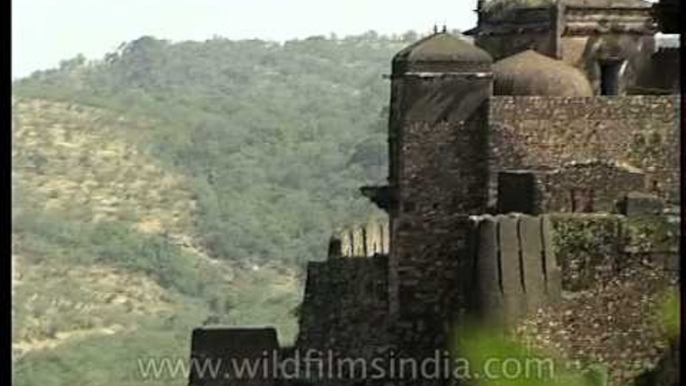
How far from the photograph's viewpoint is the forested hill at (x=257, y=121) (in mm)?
72688

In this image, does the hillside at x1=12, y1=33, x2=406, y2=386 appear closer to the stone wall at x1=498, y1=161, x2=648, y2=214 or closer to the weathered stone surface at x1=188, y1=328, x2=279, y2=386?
the weathered stone surface at x1=188, y1=328, x2=279, y2=386

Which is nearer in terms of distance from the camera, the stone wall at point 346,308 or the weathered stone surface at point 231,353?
the stone wall at point 346,308

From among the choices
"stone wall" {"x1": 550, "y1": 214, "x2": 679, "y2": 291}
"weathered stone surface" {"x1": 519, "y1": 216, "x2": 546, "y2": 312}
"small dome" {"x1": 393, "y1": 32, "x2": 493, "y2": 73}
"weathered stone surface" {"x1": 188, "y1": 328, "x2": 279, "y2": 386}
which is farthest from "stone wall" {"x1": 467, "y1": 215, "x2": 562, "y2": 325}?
"weathered stone surface" {"x1": 188, "y1": 328, "x2": 279, "y2": 386}

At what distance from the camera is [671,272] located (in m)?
17.5

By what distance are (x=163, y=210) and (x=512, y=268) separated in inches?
2340

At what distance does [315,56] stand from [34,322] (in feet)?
241

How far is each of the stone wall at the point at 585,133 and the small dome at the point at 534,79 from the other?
1.45ft

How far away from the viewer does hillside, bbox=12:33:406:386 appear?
61000 mm

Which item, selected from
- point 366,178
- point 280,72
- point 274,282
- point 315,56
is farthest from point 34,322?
point 315,56

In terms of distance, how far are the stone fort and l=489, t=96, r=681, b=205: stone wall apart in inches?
0.5

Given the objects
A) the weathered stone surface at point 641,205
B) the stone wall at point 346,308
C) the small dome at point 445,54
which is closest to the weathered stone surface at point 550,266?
the weathered stone surface at point 641,205

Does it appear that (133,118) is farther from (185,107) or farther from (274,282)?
(274,282)

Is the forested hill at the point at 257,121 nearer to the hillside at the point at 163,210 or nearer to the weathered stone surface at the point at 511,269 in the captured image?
the hillside at the point at 163,210

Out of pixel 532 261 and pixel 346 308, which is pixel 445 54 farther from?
pixel 532 261
